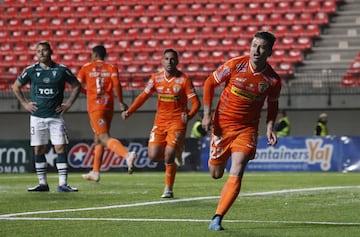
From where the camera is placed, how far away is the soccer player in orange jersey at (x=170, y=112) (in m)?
14.3

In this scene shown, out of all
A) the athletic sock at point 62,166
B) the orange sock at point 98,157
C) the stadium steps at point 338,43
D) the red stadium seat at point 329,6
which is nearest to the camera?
the athletic sock at point 62,166

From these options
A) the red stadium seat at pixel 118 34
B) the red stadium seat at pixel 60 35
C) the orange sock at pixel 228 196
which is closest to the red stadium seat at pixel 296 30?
the red stadium seat at pixel 118 34

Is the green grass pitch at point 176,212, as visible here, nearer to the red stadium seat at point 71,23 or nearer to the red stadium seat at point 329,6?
the red stadium seat at point 329,6

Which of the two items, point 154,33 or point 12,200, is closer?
point 12,200

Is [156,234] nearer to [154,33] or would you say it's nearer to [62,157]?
[62,157]

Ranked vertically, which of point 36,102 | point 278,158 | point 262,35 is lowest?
point 278,158

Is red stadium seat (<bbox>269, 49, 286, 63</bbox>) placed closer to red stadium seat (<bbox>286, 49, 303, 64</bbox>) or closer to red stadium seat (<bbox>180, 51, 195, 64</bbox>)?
red stadium seat (<bbox>286, 49, 303, 64</bbox>)

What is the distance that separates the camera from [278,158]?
87.5ft

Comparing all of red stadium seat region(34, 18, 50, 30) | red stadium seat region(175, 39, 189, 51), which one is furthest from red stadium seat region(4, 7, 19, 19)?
red stadium seat region(175, 39, 189, 51)

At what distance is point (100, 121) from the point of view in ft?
57.3

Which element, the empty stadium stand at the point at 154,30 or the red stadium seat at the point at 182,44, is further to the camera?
the red stadium seat at the point at 182,44

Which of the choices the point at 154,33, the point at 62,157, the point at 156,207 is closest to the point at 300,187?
the point at 62,157

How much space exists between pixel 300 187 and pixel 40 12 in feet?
75.4

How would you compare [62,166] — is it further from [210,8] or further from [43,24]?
[43,24]
